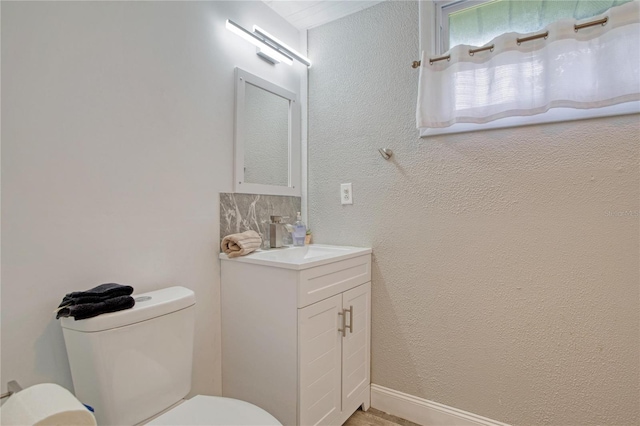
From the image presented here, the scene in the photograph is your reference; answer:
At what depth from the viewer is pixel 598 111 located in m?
1.30

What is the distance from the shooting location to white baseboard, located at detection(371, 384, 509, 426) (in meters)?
1.55

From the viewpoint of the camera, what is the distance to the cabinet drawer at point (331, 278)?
132 cm

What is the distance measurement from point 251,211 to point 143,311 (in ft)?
2.57

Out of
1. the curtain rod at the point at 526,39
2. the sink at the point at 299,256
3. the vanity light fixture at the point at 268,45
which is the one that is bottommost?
the sink at the point at 299,256

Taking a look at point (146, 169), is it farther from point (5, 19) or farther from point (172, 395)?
point (172, 395)

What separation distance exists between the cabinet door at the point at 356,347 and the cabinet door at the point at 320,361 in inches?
2.3

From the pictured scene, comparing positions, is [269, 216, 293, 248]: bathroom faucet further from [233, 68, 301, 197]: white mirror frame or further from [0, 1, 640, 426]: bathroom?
[0, 1, 640, 426]: bathroom

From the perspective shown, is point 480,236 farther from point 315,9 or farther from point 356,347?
point 315,9

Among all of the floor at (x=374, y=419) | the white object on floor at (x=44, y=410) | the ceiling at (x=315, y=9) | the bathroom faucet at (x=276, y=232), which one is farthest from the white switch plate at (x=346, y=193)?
the white object on floor at (x=44, y=410)

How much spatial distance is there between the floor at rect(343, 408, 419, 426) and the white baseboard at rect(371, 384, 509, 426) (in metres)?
0.02

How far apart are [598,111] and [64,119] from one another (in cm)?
194

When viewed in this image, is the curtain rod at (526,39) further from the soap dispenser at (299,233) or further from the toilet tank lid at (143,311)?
the toilet tank lid at (143,311)

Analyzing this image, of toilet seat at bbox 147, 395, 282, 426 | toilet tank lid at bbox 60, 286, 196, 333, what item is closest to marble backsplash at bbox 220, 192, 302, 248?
toilet tank lid at bbox 60, 286, 196, 333

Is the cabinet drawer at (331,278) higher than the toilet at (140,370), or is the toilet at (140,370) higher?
the cabinet drawer at (331,278)
